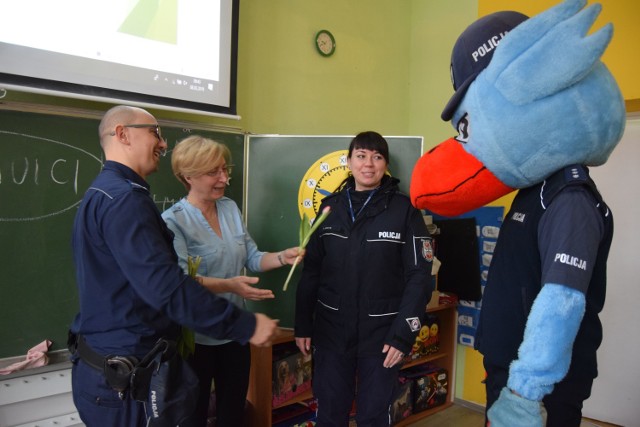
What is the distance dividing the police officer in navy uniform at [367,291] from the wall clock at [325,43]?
122 centimetres

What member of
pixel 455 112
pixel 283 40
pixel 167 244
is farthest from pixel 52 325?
pixel 283 40

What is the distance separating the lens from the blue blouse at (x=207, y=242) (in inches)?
68.9

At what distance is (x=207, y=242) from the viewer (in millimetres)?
1802

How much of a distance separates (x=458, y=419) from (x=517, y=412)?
2227mm

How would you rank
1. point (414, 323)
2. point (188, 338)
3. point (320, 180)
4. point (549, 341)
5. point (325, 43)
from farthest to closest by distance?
point (325, 43), point (320, 180), point (414, 323), point (188, 338), point (549, 341)

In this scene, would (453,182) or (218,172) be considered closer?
(453,182)

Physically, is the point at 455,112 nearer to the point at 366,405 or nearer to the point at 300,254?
the point at 300,254

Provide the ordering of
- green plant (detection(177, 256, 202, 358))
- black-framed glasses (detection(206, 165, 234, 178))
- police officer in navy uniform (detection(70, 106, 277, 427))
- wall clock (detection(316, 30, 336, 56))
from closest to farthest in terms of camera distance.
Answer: police officer in navy uniform (detection(70, 106, 277, 427)) → green plant (detection(177, 256, 202, 358)) → black-framed glasses (detection(206, 165, 234, 178)) → wall clock (detection(316, 30, 336, 56))

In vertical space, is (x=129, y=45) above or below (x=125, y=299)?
above

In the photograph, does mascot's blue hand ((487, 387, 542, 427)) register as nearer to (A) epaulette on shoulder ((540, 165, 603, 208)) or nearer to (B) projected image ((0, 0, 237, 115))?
(A) epaulette on shoulder ((540, 165, 603, 208))

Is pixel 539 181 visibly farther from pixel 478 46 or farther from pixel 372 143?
pixel 372 143

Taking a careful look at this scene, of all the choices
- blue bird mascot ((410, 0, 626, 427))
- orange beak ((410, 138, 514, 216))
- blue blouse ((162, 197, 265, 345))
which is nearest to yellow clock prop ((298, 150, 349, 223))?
blue blouse ((162, 197, 265, 345))

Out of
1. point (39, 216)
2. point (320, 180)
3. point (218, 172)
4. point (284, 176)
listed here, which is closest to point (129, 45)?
point (218, 172)

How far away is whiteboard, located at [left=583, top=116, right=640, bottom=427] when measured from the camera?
2.62m
